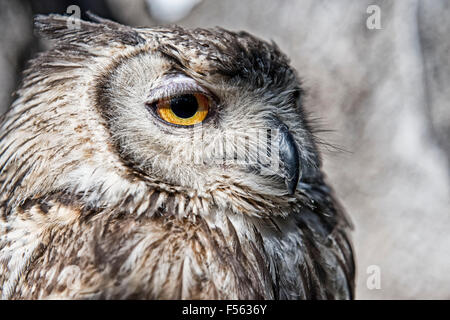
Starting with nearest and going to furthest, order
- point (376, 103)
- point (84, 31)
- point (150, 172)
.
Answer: point (150, 172)
point (84, 31)
point (376, 103)

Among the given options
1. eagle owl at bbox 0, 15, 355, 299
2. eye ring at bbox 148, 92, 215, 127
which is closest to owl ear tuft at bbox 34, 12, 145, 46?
eagle owl at bbox 0, 15, 355, 299

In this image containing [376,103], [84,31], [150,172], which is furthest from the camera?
[376,103]

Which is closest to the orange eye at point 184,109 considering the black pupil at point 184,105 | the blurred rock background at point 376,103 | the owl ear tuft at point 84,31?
the black pupil at point 184,105

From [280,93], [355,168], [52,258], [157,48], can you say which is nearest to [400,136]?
[355,168]

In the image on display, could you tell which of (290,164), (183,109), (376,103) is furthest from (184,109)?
(376,103)

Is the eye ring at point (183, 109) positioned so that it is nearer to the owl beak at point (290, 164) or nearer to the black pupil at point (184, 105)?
the black pupil at point (184, 105)

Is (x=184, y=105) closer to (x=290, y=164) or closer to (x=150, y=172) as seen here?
(x=150, y=172)

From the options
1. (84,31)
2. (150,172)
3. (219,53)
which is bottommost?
(150,172)
